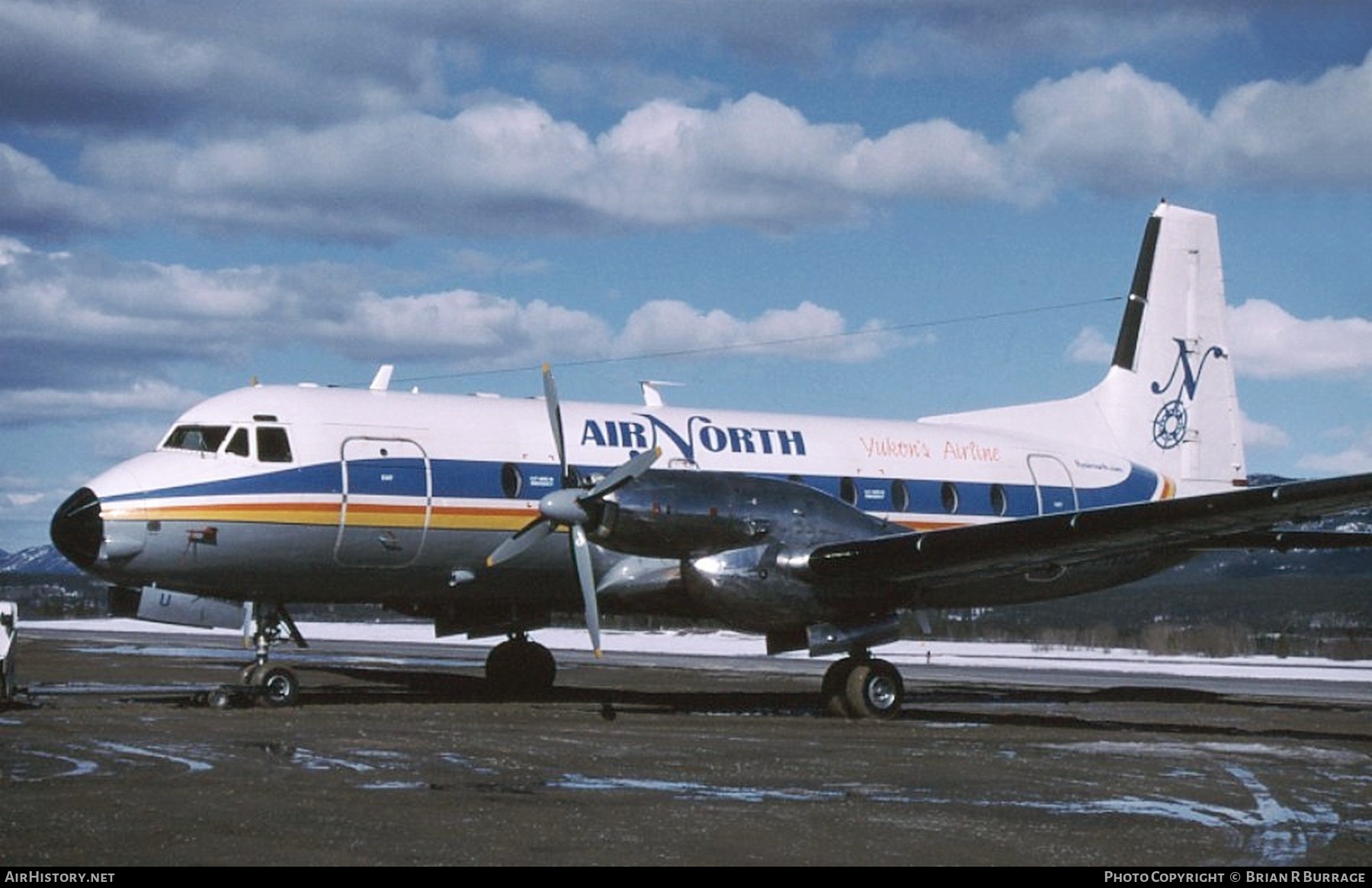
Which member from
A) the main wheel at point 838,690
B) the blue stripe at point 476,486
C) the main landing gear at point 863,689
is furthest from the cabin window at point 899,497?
the main wheel at point 838,690

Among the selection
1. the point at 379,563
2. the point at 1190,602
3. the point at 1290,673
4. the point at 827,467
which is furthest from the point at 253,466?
the point at 1190,602

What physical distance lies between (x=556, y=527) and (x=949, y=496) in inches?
304

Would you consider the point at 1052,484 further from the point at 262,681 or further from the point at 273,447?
the point at 262,681

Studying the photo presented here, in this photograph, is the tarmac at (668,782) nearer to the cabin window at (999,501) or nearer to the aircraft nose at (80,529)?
the aircraft nose at (80,529)

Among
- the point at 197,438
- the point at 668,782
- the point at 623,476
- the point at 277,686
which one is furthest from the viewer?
the point at 197,438

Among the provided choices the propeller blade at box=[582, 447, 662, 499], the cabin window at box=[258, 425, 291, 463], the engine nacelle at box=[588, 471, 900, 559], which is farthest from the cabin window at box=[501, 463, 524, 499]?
Result: the cabin window at box=[258, 425, 291, 463]

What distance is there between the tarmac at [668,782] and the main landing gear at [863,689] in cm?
37

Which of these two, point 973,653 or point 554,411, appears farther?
point 973,653

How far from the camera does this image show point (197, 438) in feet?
62.8

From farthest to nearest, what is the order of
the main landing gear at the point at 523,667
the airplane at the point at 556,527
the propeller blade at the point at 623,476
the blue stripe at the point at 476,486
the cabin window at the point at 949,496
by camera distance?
the cabin window at the point at 949,496 → the main landing gear at the point at 523,667 → the blue stripe at the point at 476,486 → the airplane at the point at 556,527 → the propeller blade at the point at 623,476

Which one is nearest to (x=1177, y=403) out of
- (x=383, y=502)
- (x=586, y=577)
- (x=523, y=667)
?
(x=523, y=667)

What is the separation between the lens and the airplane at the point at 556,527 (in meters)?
18.0

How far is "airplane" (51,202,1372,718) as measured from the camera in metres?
18.0

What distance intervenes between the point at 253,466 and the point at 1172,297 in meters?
16.2
